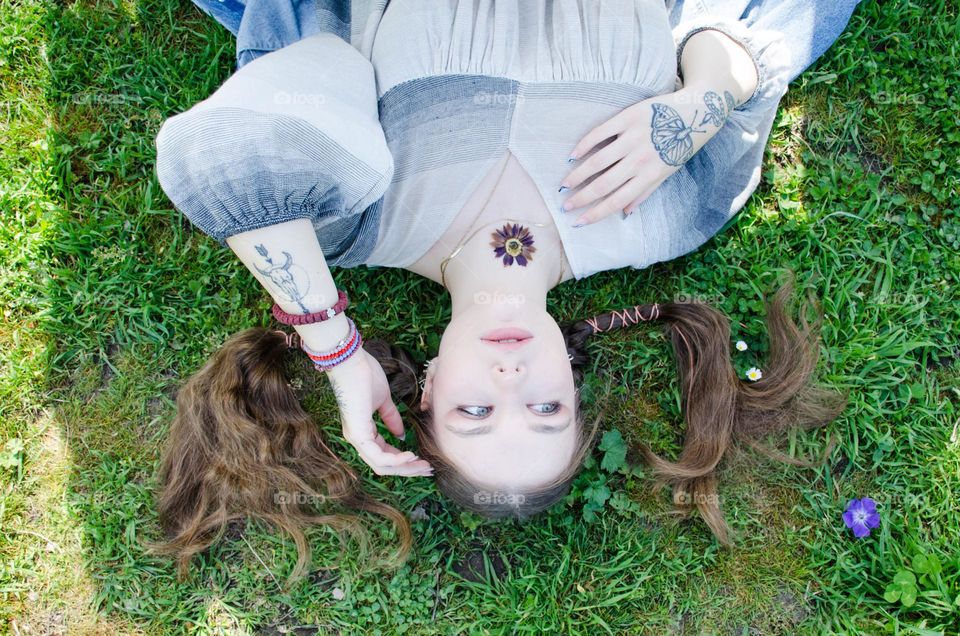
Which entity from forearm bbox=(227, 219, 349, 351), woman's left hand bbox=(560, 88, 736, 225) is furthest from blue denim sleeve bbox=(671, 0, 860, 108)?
forearm bbox=(227, 219, 349, 351)

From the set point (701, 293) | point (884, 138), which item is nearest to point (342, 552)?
point (701, 293)

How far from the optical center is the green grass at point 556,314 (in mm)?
3920

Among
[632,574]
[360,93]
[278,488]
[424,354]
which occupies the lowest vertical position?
[632,574]

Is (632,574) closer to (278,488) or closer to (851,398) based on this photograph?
(851,398)

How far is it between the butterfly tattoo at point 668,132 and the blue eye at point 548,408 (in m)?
1.33

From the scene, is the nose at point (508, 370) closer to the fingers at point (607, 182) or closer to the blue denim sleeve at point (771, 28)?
the fingers at point (607, 182)

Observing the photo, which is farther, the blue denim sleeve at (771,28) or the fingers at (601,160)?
the blue denim sleeve at (771,28)

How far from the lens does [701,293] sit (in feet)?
13.9

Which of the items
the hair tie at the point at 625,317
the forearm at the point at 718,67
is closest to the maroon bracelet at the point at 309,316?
the hair tie at the point at 625,317

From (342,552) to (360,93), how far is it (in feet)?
8.43

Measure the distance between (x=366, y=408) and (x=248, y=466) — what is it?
0.96 meters

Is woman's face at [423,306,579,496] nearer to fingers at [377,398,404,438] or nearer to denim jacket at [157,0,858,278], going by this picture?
fingers at [377,398,404,438]

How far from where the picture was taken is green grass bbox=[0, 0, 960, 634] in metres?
3.92

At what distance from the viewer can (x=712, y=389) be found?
3.90m
